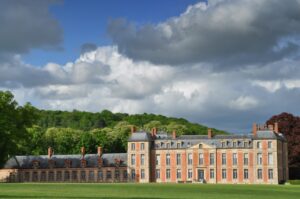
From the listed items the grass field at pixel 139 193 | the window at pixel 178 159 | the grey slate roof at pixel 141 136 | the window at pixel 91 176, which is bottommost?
the window at pixel 91 176

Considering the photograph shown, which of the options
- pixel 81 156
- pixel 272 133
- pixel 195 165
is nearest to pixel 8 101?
pixel 81 156

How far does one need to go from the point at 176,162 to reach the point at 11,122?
28150 millimetres

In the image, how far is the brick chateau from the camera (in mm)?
86500

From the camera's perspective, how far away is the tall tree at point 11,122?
232 ft

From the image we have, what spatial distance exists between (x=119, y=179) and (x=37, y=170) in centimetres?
1325

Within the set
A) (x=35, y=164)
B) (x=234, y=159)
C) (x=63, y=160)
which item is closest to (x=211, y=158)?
(x=234, y=159)

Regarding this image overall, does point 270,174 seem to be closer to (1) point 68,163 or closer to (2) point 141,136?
(2) point 141,136

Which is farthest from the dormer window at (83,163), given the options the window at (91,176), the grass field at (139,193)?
→ the grass field at (139,193)

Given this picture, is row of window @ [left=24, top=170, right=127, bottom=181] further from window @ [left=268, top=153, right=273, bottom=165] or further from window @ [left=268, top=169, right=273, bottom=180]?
window @ [left=268, top=153, right=273, bottom=165]

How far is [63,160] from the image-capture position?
3728 inches

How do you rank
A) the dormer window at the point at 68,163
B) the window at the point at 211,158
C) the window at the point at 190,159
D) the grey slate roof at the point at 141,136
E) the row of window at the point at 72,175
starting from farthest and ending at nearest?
the dormer window at the point at 68,163 < the row of window at the point at 72,175 < the grey slate roof at the point at 141,136 < the window at the point at 190,159 < the window at the point at 211,158

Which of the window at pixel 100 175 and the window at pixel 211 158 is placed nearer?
the window at pixel 211 158

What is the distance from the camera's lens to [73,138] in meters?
109

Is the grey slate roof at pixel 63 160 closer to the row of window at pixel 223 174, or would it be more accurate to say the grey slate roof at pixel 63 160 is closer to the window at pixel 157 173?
the window at pixel 157 173
